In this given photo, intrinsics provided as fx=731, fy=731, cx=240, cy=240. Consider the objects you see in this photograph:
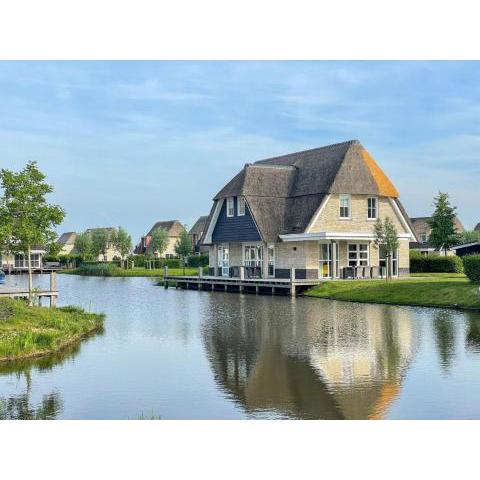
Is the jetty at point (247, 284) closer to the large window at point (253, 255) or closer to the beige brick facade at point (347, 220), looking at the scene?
the large window at point (253, 255)

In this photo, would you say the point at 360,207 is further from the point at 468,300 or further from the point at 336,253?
the point at 468,300

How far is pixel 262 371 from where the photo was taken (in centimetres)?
1622

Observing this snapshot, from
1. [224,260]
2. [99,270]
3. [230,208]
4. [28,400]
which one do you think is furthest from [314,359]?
[99,270]

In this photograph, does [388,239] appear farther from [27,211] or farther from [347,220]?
[27,211]

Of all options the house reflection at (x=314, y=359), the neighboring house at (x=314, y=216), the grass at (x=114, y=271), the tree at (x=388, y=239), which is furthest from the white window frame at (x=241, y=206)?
the grass at (x=114, y=271)

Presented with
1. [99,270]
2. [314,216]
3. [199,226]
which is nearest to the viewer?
[314,216]

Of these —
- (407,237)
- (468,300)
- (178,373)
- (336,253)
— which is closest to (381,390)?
(178,373)

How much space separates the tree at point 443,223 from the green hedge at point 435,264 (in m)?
4.63

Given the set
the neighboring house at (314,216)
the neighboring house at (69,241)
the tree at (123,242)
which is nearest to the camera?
the neighboring house at (314,216)

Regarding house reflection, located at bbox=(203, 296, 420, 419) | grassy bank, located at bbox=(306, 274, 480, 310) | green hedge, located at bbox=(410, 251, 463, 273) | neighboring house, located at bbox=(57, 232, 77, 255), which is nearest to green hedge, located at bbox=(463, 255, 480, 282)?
grassy bank, located at bbox=(306, 274, 480, 310)

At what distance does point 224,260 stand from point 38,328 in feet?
101

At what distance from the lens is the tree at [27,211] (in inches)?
1098

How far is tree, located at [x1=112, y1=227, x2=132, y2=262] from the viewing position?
100 metres

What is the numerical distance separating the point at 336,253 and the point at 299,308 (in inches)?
509
